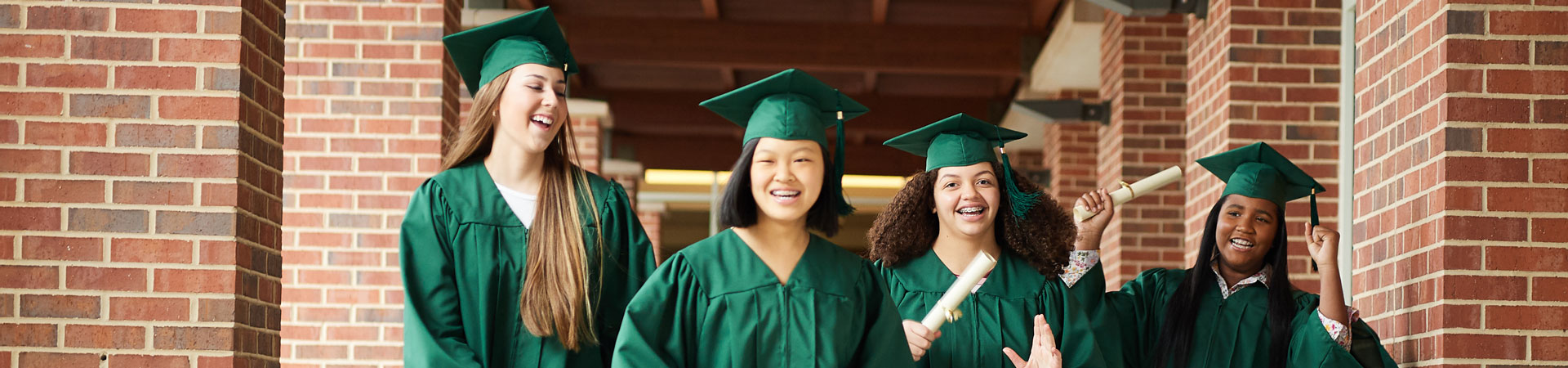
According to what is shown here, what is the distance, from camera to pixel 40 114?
391 cm

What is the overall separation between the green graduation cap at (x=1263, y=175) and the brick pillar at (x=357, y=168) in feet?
9.83

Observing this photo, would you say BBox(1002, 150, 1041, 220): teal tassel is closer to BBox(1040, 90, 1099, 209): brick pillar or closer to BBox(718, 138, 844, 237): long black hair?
BBox(718, 138, 844, 237): long black hair

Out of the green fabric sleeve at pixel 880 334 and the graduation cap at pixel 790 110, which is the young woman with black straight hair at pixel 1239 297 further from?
the graduation cap at pixel 790 110

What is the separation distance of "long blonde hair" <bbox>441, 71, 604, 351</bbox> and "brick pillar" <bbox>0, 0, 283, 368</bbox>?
68cm

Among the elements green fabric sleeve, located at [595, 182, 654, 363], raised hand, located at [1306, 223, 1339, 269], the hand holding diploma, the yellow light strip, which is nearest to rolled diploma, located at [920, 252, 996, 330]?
the hand holding diploma

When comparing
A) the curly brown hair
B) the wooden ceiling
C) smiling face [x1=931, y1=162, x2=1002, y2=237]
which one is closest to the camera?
smiling face [x1=931, y1=162, x2=1002, y2=237]

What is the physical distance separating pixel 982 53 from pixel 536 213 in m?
7.69

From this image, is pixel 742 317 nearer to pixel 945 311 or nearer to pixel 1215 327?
pixel 945 311

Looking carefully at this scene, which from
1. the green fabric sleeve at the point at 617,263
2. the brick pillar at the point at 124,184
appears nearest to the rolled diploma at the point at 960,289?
the green fabric sleeve at the point at 617,263

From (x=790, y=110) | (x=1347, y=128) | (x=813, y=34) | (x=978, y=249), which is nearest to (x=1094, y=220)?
(x=978, y=249)

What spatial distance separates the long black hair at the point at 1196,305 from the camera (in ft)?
14.2

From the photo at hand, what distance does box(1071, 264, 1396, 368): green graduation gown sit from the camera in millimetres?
4164

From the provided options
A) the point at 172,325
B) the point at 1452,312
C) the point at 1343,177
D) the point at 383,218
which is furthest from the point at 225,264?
→ the point at 1343,177

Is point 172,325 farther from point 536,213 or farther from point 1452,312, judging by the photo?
point 1452,312
